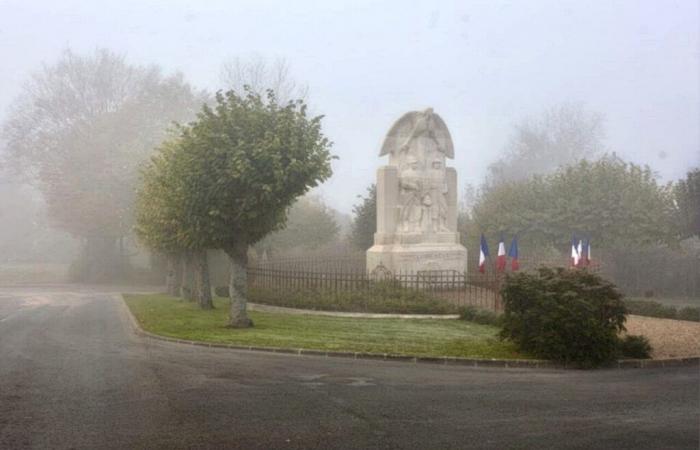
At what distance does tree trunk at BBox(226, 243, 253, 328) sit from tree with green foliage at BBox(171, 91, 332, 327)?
657 millimetres

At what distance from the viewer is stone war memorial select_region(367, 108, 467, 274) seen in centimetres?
2762

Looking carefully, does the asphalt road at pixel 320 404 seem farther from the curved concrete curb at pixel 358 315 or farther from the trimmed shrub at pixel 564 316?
the curved concrete curb at pixel 358 315

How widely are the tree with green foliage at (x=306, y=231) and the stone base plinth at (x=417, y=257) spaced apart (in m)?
17.5

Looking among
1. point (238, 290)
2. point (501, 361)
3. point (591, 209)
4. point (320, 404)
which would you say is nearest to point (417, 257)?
point (238, 290)

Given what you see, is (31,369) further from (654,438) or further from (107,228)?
(107,228)

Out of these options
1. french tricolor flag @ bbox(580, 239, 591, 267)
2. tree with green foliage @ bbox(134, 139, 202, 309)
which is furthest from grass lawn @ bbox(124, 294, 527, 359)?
french tricolor flag @ bbox(580, 239, 591, 267)

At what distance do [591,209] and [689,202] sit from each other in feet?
13.7

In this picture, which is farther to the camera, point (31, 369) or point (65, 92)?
point (65, 92)

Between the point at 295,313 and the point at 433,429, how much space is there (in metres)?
15.3

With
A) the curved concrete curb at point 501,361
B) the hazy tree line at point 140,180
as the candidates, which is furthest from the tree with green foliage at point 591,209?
the curved concrete curb at point 501,361

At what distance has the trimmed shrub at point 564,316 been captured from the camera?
1377 cm

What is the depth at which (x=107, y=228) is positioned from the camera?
4834cm

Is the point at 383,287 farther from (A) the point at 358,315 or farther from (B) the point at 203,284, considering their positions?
(B) the point at 203,284

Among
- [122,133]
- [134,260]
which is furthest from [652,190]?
[134,260]
